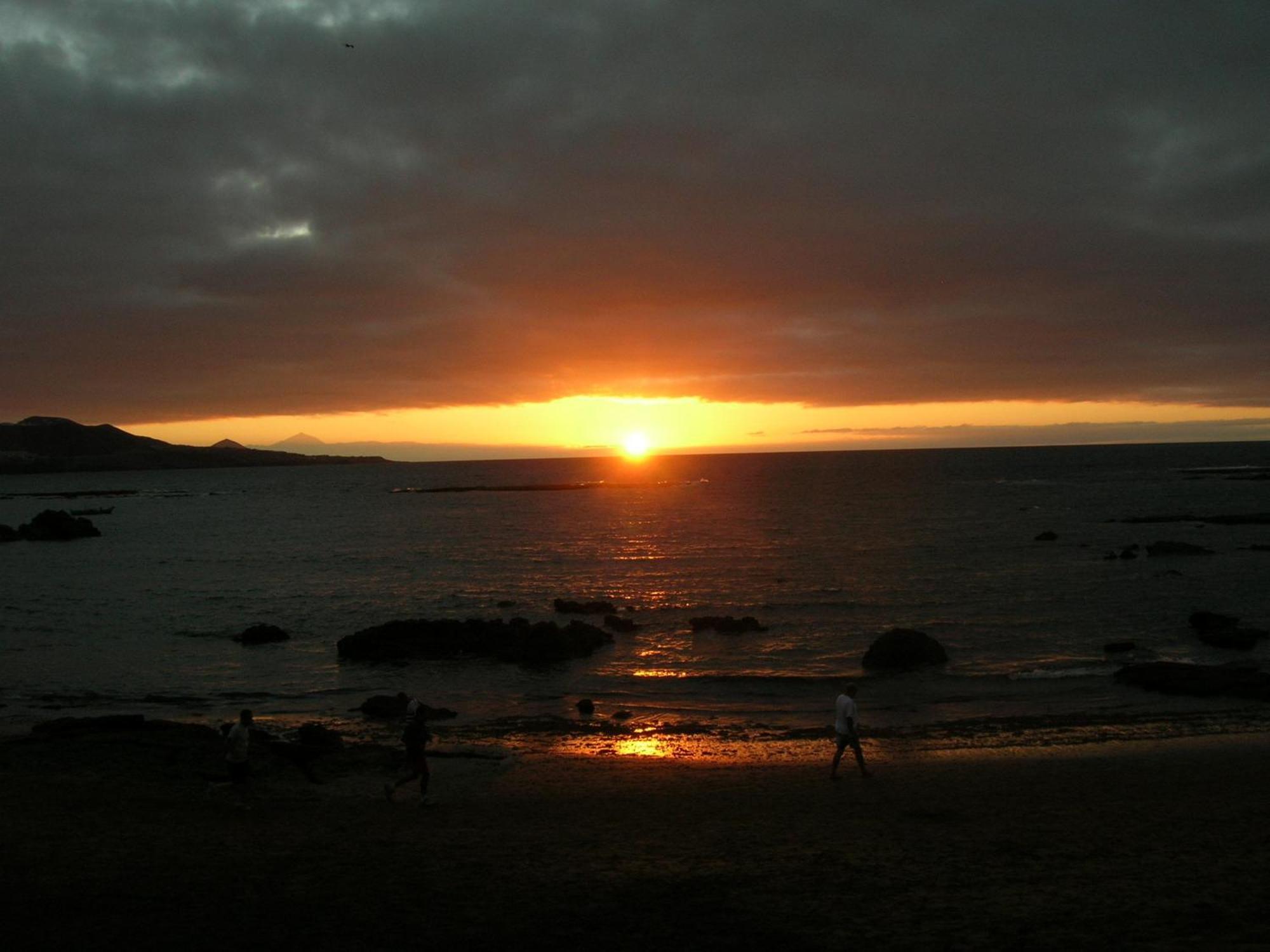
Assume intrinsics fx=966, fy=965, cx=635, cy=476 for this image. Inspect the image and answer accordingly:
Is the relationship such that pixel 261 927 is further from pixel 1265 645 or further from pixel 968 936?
→ pixel 1265 645

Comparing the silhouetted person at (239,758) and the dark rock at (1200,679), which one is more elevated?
the silhouetted person at (239,758)

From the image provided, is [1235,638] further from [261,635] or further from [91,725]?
[261,635]

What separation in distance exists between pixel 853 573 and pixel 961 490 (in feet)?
308

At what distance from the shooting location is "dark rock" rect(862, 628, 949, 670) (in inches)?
1325

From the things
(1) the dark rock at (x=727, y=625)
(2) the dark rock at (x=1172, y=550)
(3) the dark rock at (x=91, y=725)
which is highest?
(2) the dark rock at (x=1172, y=550)

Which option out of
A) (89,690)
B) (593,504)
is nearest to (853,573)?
(89,690)

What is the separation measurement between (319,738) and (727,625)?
21659 millimetres

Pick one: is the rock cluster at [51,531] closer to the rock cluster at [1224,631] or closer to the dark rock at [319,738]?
the dark rock at [319,738]

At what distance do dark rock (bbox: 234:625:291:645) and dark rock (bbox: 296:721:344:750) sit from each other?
1868 centimetres

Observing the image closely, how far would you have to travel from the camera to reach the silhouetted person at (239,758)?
1872cm

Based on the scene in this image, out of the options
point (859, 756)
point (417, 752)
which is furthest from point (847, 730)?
point (417, 752)

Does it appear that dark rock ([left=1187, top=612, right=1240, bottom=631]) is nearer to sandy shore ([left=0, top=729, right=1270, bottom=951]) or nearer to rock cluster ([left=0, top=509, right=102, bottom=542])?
sandy shore ([left=0, top=729, right=1270, bottom=951])

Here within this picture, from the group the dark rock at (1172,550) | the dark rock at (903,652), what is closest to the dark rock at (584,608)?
the dark rock at (903,652)

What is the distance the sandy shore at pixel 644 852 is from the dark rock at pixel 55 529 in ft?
284
